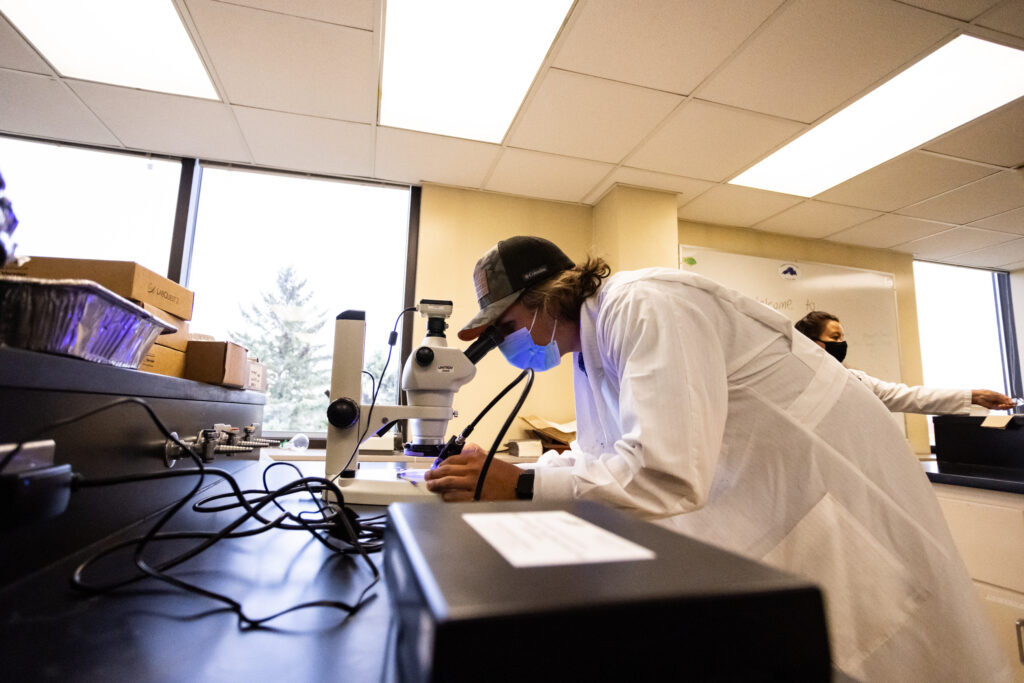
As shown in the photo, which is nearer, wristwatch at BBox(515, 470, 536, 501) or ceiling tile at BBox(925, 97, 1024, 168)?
wristwatch at BBox(515, 470, 536, 501)

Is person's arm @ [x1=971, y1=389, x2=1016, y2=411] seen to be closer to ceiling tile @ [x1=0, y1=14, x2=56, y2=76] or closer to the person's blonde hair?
the person's blonde hair

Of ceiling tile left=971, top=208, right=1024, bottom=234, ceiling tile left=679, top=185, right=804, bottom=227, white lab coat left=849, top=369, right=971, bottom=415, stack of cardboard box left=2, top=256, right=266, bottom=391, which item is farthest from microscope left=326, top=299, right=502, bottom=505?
ceiling tile left=971, top=208, right=1024, bottom=234

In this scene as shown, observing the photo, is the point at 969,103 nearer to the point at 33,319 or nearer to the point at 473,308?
the point at 473,308

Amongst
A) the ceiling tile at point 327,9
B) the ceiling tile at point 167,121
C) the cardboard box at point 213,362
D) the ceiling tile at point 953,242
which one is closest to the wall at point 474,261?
the ceiling tile at point 167,121

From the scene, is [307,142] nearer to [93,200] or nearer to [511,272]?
[93,200]

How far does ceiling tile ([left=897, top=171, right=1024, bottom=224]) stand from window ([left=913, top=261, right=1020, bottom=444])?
989mm

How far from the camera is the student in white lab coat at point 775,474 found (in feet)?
2.36

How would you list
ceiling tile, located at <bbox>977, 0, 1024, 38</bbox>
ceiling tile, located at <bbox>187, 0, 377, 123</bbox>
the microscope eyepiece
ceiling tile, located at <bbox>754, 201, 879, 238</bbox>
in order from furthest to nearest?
1. ceiling tile, located at <bbox>754, 201, 879, 238</bbox>
2. ceiling tile, located at <bbox>187, 0, 377, 123</bbox>
3. ceiling tile, located at <bbox>977, 0, 1024, 38</bbox>
4. the microscope eyepiece

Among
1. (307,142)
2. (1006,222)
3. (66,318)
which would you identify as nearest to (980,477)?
(66,318)

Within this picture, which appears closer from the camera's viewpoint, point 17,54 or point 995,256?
point 17,54

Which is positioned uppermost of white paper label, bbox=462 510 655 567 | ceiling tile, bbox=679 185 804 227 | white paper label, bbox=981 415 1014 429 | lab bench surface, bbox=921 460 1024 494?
ceiling tile, bbox=679 185 804 227

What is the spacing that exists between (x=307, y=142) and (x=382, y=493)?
239 cm

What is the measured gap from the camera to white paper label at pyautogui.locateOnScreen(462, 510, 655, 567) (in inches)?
9.8

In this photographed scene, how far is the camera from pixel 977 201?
310cm
